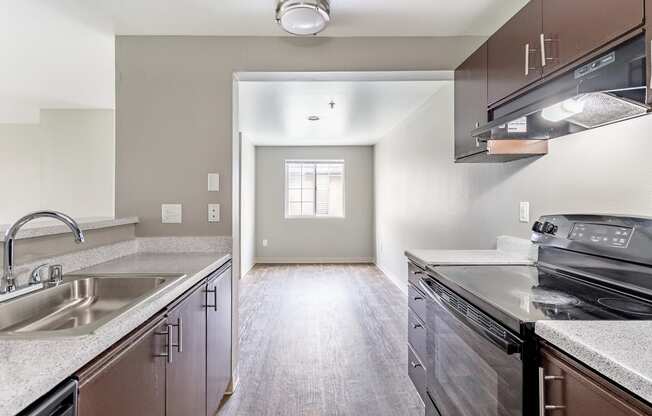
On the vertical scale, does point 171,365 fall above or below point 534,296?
below

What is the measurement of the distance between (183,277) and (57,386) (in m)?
0.78

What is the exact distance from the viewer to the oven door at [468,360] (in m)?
Answer: 1.03

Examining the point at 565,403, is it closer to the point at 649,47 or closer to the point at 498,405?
the point at 498,405

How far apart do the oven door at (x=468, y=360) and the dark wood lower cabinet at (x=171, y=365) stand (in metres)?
1.11


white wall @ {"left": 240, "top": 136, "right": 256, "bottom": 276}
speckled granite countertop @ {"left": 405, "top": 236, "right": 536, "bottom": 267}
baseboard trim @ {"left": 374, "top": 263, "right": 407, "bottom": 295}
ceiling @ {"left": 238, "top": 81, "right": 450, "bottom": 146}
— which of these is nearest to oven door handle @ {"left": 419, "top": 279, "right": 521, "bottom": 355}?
speckled granite countertop @ {"left": 405, "top": 236, "right": 536, "bottom": 267}

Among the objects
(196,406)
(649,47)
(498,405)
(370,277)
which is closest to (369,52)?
(649,47)

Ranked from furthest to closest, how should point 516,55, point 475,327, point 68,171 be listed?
point 68,171 < point 516,55 < point 475,327

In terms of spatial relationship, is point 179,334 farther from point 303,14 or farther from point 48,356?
point 303,14

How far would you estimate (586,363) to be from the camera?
30.4 inches

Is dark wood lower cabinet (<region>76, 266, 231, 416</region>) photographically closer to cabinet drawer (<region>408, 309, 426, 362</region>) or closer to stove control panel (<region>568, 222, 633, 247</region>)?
cabinet drawer (<region>408, 309, 426, 362</region>)

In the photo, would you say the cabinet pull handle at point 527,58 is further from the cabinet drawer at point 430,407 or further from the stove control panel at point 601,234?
the cabinet drawer at point 430,407

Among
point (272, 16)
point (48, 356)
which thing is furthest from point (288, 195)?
point (48, 356)

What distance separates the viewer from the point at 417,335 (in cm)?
194

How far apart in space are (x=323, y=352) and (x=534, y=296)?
1.94 m
